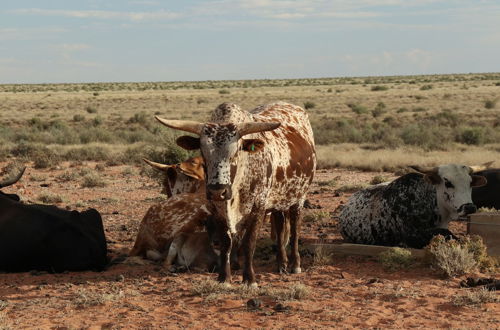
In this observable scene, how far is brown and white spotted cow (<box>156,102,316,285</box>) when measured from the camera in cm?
721

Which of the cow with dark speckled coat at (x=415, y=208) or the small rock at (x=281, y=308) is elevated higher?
the cow with dark speckled coat at (x=415, y=208)

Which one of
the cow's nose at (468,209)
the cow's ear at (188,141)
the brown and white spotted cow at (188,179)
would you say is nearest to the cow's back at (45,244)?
the brown and white spotted cow at (188,179)

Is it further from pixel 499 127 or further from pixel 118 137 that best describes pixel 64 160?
pixel 499 127

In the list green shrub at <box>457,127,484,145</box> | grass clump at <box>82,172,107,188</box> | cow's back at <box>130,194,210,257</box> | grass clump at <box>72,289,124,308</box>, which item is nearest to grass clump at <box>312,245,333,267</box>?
cow's back at <box>130,194,210,257</box>

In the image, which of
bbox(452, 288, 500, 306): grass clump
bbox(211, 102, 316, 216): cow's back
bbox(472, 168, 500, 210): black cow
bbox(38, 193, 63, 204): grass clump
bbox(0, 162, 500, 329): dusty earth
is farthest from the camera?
bbox(38, 193, 63, 204): grass clump

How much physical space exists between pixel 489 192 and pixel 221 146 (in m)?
6.50

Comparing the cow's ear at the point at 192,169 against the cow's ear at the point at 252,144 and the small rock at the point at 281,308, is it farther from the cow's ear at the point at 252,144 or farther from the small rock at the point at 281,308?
the small rock at the point at 281,308

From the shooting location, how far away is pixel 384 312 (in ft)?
23.3

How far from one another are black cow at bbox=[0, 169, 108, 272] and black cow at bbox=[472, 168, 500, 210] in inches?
253

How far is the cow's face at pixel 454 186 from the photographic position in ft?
31.3

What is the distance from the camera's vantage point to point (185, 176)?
1045 cm

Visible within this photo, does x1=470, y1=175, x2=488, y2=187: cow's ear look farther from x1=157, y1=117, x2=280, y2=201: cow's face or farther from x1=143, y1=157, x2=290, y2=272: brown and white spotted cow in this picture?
x1=157, y1=117, x2=280, y2=201: cow's face

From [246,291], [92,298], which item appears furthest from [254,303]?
[92,298]

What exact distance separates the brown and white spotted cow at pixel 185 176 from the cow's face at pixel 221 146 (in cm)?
242
